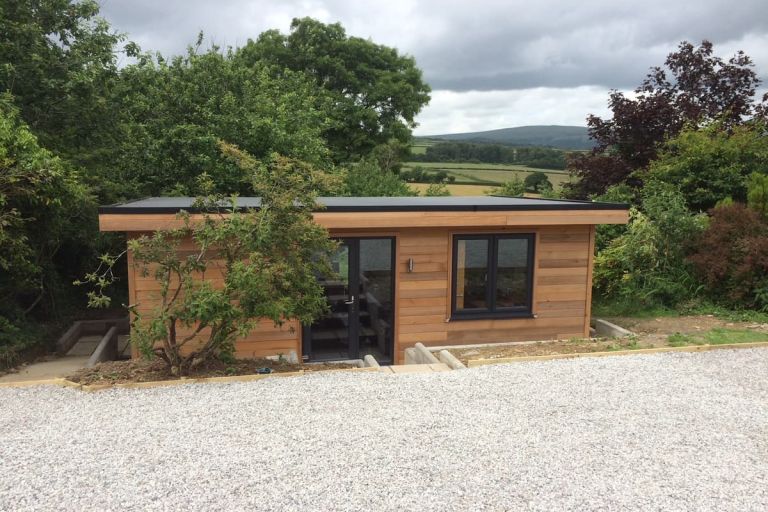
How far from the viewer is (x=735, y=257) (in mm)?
10180

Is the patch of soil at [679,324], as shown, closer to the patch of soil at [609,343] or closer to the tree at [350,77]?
the patch of soil at [609,343]

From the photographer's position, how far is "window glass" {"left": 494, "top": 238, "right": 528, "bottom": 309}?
28.5ft

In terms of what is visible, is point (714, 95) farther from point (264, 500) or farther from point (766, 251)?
point (264, 500)

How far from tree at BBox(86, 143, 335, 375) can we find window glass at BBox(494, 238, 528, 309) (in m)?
3.09

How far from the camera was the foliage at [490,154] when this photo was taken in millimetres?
29469

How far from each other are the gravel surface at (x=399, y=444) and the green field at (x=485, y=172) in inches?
703

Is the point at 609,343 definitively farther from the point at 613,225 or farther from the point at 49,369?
the point at 49,369

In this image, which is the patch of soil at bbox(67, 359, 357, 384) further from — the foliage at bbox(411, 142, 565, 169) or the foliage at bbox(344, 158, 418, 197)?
the foliage at bbox(411, 142, 565, 169)

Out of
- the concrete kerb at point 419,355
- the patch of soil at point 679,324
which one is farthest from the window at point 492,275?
the patch of soil at point 679,324

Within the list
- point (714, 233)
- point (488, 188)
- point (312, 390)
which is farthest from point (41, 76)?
point (488, 188)

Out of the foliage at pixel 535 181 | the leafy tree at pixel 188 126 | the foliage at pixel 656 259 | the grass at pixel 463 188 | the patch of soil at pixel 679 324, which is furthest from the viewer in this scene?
the grass at pixel 463 188

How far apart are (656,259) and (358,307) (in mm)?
6350

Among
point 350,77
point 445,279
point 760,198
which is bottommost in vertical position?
point 445,279

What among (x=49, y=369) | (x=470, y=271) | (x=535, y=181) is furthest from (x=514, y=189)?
(x=49, y=369)
